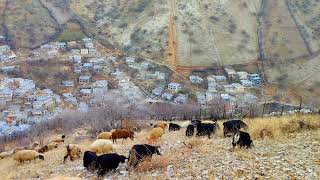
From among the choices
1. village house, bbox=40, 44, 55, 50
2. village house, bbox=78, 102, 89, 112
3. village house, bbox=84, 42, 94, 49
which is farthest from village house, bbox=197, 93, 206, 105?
village house, bbox=40, 44, 55, 50

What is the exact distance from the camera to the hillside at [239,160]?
469 inches

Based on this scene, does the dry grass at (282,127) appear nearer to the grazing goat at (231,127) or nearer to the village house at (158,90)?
the grazing goat at (231,127)

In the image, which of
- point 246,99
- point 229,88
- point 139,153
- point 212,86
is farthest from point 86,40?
point 139,153

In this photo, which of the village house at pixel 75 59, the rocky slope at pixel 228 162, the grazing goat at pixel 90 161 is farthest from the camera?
the village house at pixel 75 59

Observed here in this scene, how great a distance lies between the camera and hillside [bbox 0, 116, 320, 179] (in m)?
11.9

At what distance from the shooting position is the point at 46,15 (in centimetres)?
9806

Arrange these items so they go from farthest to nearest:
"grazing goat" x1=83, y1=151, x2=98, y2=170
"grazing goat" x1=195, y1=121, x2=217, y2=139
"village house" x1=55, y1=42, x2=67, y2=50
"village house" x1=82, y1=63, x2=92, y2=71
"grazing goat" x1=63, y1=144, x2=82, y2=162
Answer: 1. "village house" x1=55, y1=42, x2=67, y2=50
2. "village house" x1=82, y1=63, x2=92, y2=71
3. "grazing goat" x1=195, y1=121, x2=217, y2=139
4. "grazing goat" x1=63, y1=144, x2=82, y2=162
5. "grazing goat" x1=83, y1=151, x2=98, y2=170

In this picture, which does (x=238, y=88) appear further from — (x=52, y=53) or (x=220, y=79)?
(x=52, y=53)

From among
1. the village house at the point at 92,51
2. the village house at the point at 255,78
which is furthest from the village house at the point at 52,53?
the village house at the point at 255,78

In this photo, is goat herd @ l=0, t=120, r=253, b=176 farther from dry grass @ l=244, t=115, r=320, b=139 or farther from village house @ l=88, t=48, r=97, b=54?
village house @ l=88, t=48, r=97, b=54

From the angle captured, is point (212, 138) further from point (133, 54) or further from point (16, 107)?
point (133, 54)

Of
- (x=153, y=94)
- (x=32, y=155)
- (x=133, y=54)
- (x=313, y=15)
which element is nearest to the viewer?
(x=32, y=155)

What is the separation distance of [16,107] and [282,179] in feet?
202

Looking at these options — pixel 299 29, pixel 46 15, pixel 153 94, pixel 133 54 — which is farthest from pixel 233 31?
pixel 46 15
